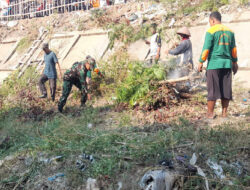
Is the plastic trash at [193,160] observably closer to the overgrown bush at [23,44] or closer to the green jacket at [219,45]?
the green jacket at [219,45]

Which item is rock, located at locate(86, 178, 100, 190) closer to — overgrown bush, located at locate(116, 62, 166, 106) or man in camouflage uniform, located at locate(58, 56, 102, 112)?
overgrown bush, located at locate(116, 62, 166, 106)

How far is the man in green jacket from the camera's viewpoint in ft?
15.3

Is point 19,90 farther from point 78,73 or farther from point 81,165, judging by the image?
point 81,165

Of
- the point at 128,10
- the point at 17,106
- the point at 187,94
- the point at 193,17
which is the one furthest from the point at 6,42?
the point at 187,94

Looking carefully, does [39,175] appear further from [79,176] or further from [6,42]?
[6,42]

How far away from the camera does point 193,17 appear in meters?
8.83

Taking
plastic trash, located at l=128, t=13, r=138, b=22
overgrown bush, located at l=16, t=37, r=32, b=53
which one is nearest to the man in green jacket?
plastic trash, located at l=128, t=13, r=138, b=22

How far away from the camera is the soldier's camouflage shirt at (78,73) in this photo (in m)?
6.50

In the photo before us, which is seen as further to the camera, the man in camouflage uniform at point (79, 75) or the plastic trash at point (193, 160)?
the man in camouflage uniform at point (79, 75)

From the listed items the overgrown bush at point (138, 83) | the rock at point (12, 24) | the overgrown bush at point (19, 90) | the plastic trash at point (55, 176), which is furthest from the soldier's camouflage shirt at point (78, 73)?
the rock at point (12, 24)

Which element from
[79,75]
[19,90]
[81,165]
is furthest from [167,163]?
[19,90]

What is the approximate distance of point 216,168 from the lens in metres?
3.28

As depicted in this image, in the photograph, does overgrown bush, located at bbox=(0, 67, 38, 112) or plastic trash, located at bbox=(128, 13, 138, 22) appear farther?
plastic trash, located at bbox=(128, 13, 138, 22)

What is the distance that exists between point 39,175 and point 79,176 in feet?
2.07
